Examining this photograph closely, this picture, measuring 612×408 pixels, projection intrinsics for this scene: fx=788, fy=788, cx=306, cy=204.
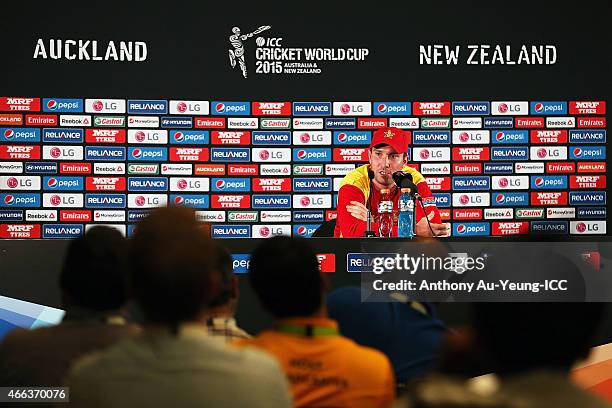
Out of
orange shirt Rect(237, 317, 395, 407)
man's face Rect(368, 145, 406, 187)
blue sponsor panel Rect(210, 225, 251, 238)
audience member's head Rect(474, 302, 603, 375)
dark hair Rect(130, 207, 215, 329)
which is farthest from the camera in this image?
blue sponsor panel Rect(210, 225, 251, 238)

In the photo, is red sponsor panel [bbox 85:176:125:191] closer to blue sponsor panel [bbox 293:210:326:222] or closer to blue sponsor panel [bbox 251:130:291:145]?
blue sponsor panel [bbox 251:130:291:145]

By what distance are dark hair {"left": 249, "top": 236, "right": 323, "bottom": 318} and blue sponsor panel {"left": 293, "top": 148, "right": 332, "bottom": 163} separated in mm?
5270

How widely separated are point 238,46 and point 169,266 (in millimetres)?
5933

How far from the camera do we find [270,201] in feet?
22.5

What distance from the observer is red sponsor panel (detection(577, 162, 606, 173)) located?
23.1ft

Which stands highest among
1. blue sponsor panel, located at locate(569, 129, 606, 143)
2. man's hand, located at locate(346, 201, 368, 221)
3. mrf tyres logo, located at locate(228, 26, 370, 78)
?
mrf tyres logo, located at locate(228, 26, 370, 78)

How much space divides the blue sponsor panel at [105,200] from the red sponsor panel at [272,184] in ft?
3.78

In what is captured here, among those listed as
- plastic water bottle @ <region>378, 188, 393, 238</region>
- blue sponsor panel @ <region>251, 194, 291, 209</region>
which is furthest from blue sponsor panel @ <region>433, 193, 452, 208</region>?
plastic water bottle @ <region>378, 188, 393, 238</region>

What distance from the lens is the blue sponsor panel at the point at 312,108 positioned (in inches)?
271

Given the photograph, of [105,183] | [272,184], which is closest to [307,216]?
[272,184]

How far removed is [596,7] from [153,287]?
6.85 meters

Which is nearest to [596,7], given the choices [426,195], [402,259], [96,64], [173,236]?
[426,195]

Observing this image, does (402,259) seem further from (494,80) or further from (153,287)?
(494,80)

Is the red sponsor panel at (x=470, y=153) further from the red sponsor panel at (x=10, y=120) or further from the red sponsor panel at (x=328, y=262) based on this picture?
the red sponsor panel at (x=328, y=262)
